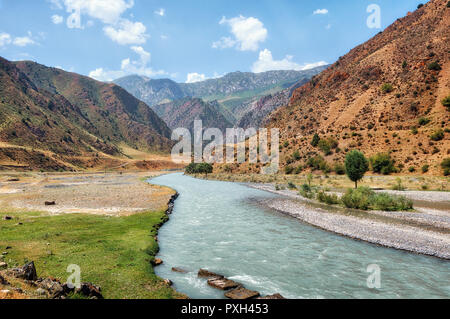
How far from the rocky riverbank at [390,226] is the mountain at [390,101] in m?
35.3

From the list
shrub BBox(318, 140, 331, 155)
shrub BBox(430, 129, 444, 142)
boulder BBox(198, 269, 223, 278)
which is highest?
shrub BBox(430, 129, 444, 142)

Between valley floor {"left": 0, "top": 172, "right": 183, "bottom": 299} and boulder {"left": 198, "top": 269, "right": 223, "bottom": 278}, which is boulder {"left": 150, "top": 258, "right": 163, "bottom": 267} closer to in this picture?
valley floor {"left": 0, "top": 172, "right": 183, "bottom": 299}

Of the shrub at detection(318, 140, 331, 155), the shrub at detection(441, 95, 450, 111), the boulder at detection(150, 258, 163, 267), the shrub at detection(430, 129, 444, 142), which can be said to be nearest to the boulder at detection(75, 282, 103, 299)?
the boulder at detection(150, 258, 163, 267)

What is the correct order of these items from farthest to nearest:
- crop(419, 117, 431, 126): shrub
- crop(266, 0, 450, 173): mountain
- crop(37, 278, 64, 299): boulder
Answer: crop(419, 117, 431, 126): shrub < crop(266, 0, 450, 173): mountain < crop(37, 278, 64, 299): boulder

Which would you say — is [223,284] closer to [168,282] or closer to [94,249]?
[168,282]

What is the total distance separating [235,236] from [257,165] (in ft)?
253

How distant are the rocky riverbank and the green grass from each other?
17.5m

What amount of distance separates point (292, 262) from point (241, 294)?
19.7 ft

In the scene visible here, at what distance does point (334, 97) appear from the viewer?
107938 mm

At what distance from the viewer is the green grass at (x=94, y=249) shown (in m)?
12.5

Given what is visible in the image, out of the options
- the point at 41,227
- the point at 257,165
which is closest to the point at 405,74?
the point at 257,165

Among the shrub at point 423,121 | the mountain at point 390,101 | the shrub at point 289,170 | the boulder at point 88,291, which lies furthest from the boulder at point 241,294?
the shrub at point 423,121

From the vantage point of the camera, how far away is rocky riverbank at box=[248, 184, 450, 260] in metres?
19.6

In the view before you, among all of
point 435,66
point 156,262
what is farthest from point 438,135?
point 156,262
